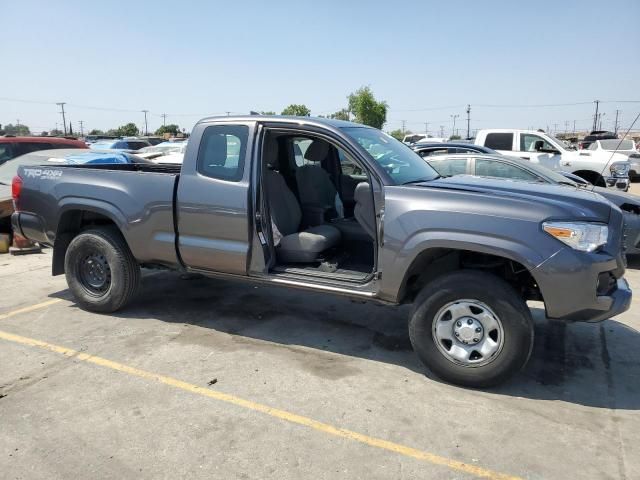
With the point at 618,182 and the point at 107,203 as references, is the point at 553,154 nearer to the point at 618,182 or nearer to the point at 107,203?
the point at 618,182

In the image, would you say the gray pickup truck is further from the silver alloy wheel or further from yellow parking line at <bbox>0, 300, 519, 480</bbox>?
yellow parking line at <bbox>0, 300, 519, 480</bbox>

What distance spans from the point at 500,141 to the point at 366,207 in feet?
33.9

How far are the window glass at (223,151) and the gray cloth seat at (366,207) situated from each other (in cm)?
104

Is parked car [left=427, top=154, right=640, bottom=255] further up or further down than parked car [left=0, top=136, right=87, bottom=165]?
further down

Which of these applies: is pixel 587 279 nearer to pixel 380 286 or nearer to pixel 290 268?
pixel 380 286

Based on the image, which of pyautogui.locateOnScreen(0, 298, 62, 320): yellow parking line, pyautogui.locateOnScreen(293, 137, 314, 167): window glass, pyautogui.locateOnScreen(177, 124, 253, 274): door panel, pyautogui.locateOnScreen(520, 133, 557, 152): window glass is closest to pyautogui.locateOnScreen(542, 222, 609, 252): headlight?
pyautogui.locateOnScreen(177, 124, 253, 274): door panel

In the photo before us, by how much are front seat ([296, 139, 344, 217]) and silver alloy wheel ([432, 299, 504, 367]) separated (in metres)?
2.01

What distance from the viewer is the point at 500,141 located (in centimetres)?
1334

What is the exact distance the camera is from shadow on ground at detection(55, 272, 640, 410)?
3.83 m

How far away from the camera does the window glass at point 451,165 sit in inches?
329

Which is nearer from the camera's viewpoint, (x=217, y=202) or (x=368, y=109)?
(x=217, y=202)

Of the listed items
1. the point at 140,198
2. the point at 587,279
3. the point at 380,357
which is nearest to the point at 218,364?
the point at 380,357

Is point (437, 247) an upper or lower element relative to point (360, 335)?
upper

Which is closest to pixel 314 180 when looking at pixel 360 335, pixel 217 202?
pixel 217 202
